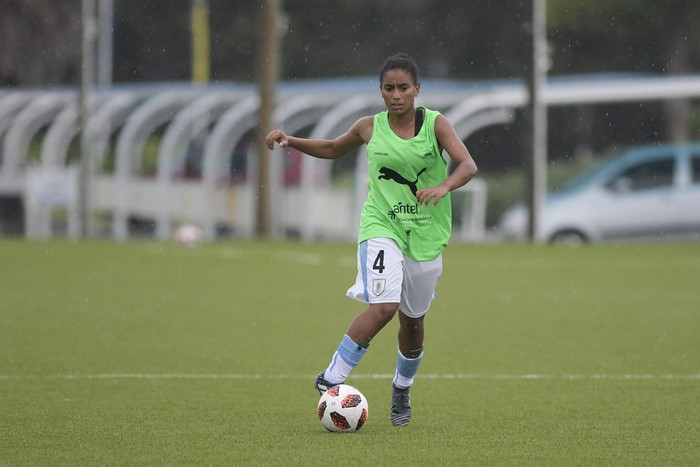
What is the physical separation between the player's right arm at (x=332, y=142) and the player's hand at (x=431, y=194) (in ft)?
2.21

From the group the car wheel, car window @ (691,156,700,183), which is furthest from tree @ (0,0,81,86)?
car window @ (691,156,700,183)

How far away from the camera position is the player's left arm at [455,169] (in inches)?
307

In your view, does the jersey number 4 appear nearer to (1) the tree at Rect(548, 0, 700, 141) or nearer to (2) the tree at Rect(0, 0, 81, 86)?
(2) the tree at Rect(0, 0, 81, 86)

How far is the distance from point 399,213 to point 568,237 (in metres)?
23.6

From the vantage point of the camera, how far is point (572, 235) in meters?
31.4

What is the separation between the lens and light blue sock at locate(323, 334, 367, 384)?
8125mm

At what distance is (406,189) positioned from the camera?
823cm

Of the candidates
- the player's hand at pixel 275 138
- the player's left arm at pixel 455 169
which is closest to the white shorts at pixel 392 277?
the player's left arm at pixel 455 169

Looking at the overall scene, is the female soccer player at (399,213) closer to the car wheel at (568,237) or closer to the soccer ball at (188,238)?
the soccer ball at (188,238)

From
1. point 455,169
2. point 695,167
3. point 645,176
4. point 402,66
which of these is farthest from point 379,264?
point 695,167

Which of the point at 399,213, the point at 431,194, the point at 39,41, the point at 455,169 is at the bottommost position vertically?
the point at 399,213

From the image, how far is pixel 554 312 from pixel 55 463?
964 centimetres

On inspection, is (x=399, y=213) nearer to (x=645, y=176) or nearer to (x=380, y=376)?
(x=380, y=376)

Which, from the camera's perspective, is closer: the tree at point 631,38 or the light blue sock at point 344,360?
the light blue sock at point 344,360
